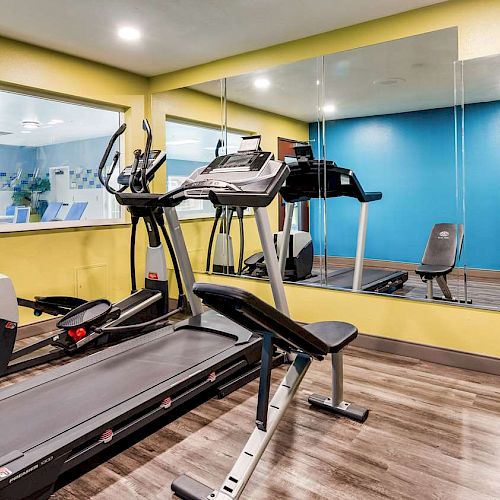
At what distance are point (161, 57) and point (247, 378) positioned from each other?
3.18m

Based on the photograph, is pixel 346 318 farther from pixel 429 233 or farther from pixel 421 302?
pixel 429 233

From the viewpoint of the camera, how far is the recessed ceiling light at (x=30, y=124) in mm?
4092

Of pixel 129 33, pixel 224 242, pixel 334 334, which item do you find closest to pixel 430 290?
pixel 334 334

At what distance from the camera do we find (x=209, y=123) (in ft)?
15.1

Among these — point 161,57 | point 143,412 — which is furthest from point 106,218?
point 143,412

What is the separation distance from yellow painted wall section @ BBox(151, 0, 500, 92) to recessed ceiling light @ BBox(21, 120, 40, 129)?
1.71 metres

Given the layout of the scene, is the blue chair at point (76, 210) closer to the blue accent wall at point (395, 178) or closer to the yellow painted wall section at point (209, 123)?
the yellow painted wall section at point (209, 123)

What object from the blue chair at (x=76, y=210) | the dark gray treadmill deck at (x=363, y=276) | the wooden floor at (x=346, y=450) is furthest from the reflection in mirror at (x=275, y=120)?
the wooden floor at (x=346, y=450)

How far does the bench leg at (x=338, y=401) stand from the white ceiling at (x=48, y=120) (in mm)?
3431

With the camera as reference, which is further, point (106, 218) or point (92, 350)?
point (106, 218)

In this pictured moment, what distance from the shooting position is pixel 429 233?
342 cm

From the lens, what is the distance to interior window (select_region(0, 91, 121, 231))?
3.96m

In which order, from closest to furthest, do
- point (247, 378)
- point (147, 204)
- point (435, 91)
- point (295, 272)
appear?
point (247, 378), point (435, 91), point (147, 204), point (295, 272)

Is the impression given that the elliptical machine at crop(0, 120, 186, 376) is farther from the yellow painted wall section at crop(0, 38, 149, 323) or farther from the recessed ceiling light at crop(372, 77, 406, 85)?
the recessed ceiling light at crop(372, 77, 406, 85)
